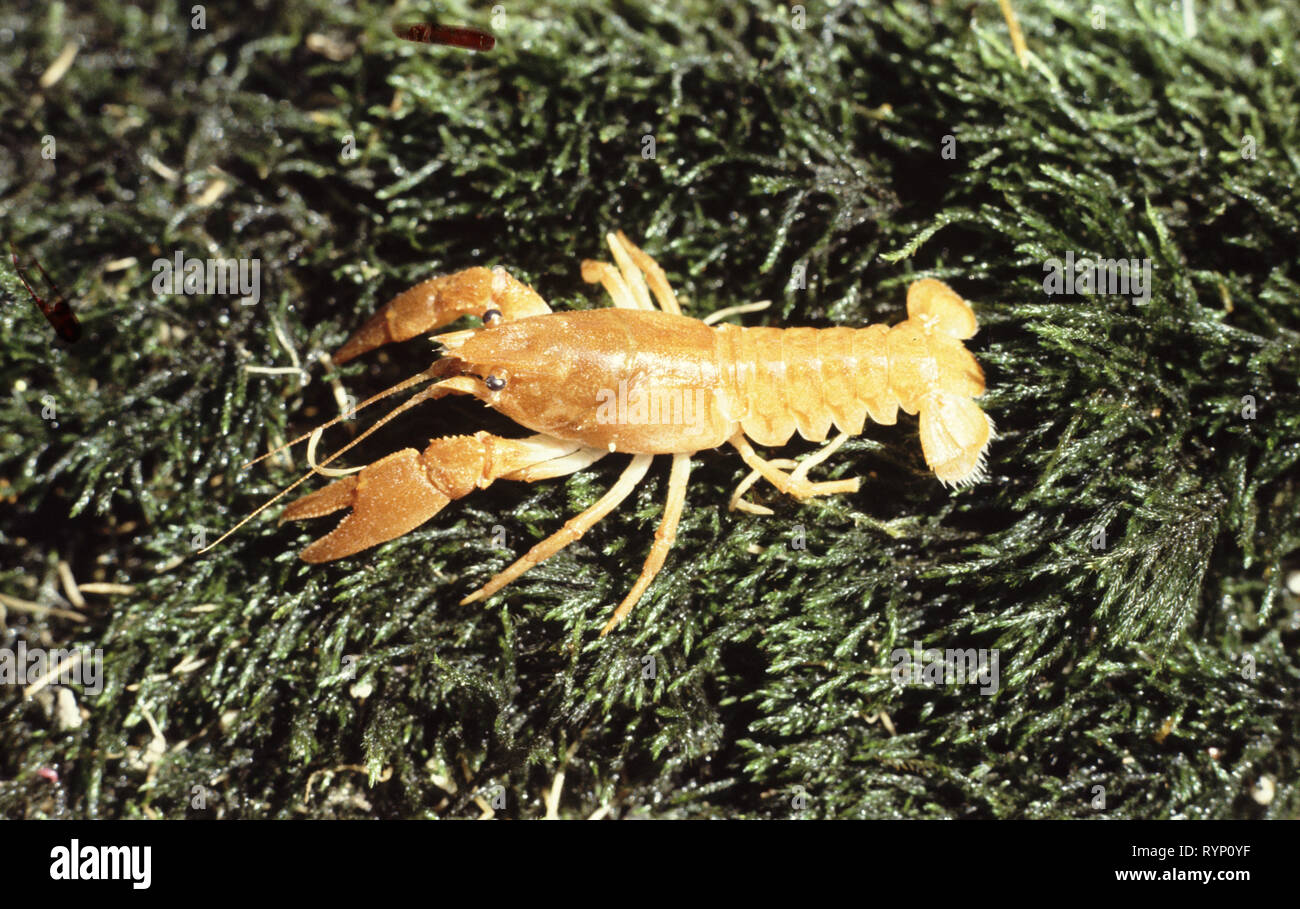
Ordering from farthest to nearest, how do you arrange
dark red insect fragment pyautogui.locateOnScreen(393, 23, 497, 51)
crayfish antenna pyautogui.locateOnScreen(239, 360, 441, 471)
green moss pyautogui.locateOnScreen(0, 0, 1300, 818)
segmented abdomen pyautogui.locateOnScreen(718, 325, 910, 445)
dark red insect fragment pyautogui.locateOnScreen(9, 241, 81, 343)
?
1. dark red insect fragment pyautogui.locateOnScreen(393, 23, 497, 51)
2. dark red insect fragment pyautogui.locateOnScreen(9, 241, 81, 343)
3. segmented abdomen pyautogui.locateOnScreen(718, 325, 910, 445)
4. crayfish antenna pyautogui.locateOnScreen(239, 360, 441, 471)
5. green moss pyautogui.locateOnScreen(0, 0, 1300, 818)

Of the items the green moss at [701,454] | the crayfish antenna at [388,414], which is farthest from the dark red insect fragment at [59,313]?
the crayfish antenna at [388,414]

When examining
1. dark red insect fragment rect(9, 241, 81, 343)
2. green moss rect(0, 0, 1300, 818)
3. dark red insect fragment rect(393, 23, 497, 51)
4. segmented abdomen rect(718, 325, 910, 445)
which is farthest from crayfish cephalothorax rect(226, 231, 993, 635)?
dark red insect fragment rect(9, 241, 81, 343)

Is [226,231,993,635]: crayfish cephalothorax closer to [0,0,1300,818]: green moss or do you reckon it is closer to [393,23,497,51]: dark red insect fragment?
[0,0,1300,818]: green moss

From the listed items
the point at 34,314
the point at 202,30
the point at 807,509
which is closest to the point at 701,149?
the point at 807,509

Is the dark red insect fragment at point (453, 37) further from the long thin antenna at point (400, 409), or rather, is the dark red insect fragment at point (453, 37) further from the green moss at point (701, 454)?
the long thin antenna at point (400, 409)

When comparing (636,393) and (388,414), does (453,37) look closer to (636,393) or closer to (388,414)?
(388,414)
